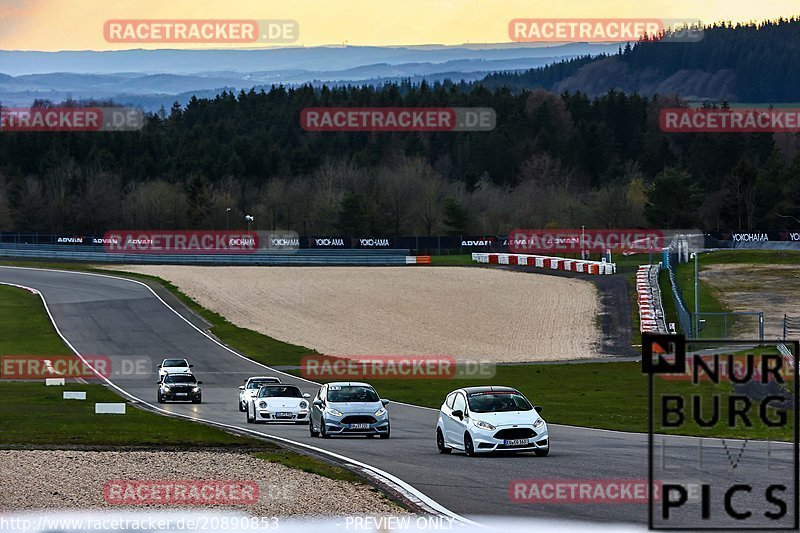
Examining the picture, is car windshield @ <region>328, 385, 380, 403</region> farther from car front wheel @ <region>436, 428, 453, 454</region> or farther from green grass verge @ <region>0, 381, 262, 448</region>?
car front wheel @ <region>436, 428, 453, 454</region>

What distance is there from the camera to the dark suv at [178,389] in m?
43.6

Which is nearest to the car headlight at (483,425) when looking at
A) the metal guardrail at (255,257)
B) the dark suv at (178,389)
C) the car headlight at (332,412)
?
the car headlight at (332,412)

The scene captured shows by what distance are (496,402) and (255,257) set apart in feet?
289

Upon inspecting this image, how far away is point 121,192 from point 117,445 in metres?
152

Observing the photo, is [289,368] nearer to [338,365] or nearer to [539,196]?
[338,365]

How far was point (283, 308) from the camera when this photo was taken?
77.6 m

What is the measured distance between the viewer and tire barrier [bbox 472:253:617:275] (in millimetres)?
87750

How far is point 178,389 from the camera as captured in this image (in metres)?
43.6

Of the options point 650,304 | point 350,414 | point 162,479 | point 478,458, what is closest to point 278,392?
point 350,414

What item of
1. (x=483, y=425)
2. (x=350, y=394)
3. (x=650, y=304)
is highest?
(x=650, y=304)

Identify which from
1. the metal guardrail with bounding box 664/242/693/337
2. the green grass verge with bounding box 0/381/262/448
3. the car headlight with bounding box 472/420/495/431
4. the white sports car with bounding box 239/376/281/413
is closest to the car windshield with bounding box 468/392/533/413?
the car headlight with bounding box 472/420/495/431

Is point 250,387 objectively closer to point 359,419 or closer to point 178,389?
point 178,389

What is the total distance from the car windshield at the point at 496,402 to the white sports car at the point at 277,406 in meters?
10.9

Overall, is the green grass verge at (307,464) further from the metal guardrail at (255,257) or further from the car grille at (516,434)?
the metal guardrail at (255,257)
